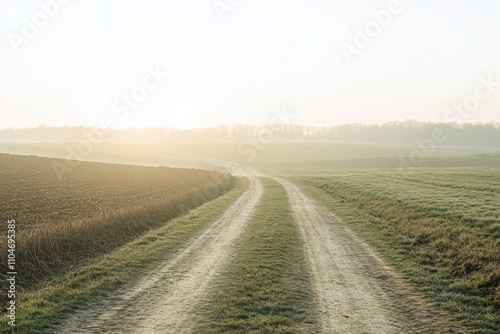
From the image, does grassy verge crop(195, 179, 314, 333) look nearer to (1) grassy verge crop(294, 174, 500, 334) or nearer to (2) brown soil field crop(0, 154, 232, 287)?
(1) grassy verge crop(294, 174, 500, 334)

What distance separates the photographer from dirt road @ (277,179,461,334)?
7.61m

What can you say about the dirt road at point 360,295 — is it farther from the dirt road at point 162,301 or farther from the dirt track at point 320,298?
the dirt road at point 162,301

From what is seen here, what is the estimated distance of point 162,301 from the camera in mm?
8750

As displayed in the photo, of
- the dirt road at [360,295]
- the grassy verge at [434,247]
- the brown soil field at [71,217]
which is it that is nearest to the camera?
the dirt road at [360,295]

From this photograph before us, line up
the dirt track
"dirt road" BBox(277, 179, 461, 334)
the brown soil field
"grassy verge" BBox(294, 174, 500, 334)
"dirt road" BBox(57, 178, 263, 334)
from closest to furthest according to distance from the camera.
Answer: "dirt road" BBox(57, 178, 263, 334) → the dirt track → "dirt road" BBox(277, 179, 461, 334) → "grassy verge" BBox(294, 174, 500, 334) → the brown soil field

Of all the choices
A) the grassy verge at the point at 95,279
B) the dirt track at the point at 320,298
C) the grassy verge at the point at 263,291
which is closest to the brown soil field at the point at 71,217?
the grassy verge at the point at 95,279

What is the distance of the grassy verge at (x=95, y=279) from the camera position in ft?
25.5

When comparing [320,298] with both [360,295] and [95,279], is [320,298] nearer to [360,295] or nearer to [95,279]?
[360,295]

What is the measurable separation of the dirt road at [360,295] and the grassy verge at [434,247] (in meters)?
0.65

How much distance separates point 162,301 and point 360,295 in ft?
16.9

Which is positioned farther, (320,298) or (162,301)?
(320,298)

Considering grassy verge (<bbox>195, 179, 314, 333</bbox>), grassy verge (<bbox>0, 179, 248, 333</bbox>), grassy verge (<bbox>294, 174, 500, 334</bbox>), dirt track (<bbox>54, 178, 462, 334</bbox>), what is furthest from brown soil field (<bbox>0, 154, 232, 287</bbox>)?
grassy verge (<bbox>294, 174, 500, 334</bbox>)

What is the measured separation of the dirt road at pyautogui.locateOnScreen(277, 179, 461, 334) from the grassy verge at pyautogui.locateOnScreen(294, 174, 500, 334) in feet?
2.13

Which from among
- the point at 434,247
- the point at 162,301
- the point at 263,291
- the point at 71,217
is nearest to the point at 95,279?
the point at 162,301
